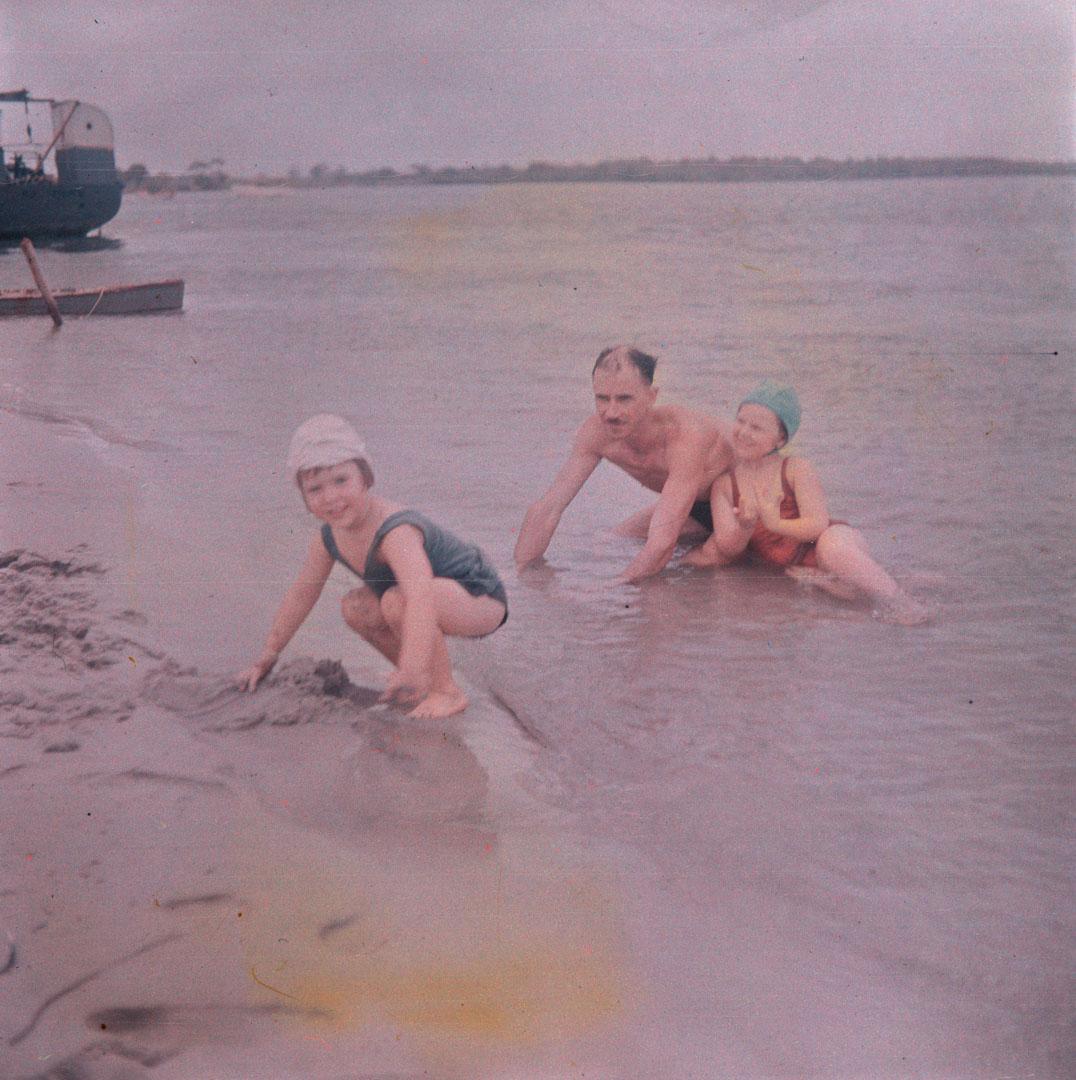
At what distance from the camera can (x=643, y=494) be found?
2.68 meters

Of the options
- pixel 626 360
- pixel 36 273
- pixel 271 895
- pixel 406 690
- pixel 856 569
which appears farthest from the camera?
pixel 856 569

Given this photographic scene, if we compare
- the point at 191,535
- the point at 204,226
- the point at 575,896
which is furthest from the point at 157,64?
the point at 575,896

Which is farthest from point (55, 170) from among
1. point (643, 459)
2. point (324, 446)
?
point (643, 459)

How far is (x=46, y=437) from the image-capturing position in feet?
7.88

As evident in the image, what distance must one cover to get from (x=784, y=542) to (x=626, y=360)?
2.02ft

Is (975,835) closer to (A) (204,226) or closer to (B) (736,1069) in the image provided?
(B) (736,1069)

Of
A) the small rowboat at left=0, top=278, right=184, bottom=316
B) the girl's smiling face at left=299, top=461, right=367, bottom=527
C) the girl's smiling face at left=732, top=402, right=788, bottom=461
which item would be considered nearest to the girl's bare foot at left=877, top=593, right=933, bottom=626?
the girl's smiling face at left=732, top=402, right=788, bottom=461

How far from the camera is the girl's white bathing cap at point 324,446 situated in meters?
2.03

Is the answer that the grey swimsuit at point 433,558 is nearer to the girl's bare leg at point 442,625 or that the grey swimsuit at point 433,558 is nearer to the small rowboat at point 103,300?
the girl's bare leg at point 442,625

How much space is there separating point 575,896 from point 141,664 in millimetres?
919

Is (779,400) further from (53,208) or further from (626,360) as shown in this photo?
(53,208)

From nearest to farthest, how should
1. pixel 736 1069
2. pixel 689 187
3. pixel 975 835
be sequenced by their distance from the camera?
pixel 736 1069, pixel 975 835, pixel 689 187

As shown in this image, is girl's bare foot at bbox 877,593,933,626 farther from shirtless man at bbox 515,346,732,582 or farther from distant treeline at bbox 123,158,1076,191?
distant treeline at bbox 123,158,1076,191

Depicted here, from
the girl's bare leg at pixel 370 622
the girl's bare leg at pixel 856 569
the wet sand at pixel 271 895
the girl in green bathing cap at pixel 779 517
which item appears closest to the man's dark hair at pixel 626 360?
the girl in green bathing cap at pixel 779 517
